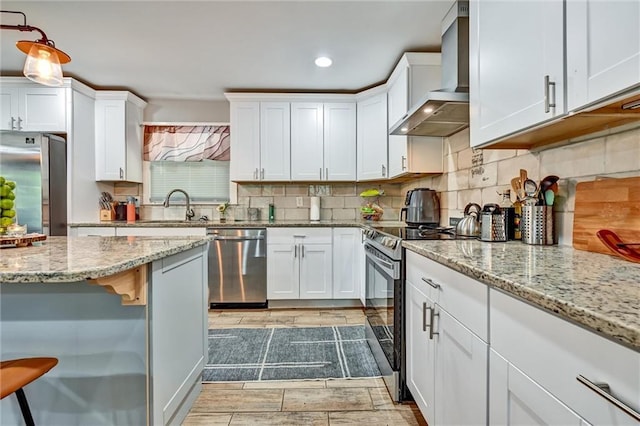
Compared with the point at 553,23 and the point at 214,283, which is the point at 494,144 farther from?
the point at 214,283

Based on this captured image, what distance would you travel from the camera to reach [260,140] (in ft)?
12.5

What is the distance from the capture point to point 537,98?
3.94ft

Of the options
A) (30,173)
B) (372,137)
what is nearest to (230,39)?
(372,137)

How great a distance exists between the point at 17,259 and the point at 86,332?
0.40 meters

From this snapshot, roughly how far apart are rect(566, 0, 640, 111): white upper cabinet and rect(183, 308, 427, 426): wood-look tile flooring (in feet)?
5.32

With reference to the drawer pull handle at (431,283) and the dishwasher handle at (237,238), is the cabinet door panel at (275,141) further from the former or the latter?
the drawer pull handle at (431,283)

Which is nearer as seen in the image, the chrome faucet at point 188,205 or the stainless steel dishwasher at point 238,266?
the stainless steel dishwasher at point 238,266

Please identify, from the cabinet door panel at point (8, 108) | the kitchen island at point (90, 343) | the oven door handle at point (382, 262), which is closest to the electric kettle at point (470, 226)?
the oven door handle at point (382, 262)

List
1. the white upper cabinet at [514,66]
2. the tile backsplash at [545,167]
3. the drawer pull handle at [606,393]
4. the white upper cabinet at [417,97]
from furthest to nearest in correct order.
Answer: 1. the white upper cabinet at [417,97]
2. the tile backsplash at [545,167]
3. the white upper cabinet at [514,66]
4. the drawer pull handle at [606,393]

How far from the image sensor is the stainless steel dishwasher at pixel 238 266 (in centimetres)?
351

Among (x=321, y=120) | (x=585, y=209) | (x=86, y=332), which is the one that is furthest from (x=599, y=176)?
(x=321, y=120)

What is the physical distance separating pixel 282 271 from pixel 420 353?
7.08ft

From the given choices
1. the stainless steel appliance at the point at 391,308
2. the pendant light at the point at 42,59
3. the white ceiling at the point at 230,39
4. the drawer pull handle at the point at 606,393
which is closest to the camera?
the drawer pull handle at the point at 606,393

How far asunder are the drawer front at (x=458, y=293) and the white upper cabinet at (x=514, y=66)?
63cm
